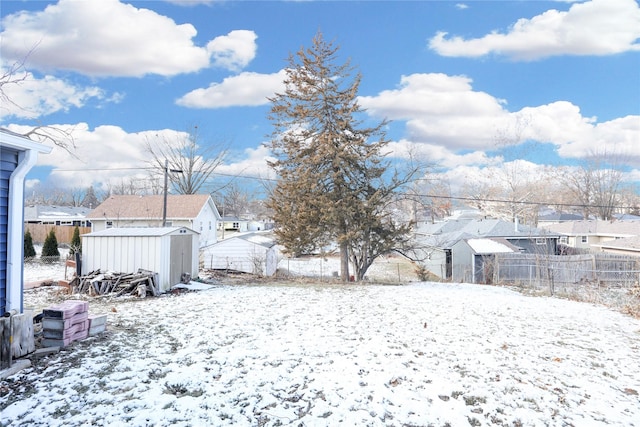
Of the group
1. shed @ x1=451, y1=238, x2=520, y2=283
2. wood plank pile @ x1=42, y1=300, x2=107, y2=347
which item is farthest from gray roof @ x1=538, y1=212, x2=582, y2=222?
wood plank pile @ x1=42, y1=300, x2=107, y2=347

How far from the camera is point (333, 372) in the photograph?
4527mm

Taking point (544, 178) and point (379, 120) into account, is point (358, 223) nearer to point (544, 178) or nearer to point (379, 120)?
point (379, 120)

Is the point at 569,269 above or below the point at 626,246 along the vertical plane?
below

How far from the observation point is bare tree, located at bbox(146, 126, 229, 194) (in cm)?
3180

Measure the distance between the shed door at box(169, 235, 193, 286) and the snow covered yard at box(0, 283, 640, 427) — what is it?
11.4 ft

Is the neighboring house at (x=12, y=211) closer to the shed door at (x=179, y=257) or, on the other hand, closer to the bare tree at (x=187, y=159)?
the shed door at (x=179, y=257)

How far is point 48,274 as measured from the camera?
14070 millimetres

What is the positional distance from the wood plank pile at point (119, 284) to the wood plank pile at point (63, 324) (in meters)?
4.36

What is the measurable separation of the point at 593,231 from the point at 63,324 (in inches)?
1623

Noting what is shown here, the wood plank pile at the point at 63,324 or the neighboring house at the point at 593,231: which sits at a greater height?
the neighboring house at the point at 593,231

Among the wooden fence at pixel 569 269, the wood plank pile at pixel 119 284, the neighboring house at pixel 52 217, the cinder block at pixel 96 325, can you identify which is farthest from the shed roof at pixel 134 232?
the neighboring house at pixel 52 217

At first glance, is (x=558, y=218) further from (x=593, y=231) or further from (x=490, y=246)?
(x=490, y=246)

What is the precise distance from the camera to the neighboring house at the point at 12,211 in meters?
4.86

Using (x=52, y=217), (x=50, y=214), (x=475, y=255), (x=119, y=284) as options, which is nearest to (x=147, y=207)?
(x=52, y=217)
